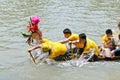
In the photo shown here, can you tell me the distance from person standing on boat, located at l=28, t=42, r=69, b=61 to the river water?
1.24 feet

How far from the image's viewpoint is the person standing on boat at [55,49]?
10.3 metres

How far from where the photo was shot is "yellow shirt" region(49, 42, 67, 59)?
10.5 m

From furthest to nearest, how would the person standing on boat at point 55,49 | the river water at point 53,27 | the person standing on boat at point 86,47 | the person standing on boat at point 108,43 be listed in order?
the person standing on boat at point 108,43 → the person standing on boat at point 86,47 → the river water at point 53,27 → the person standing on boat at point 55,49

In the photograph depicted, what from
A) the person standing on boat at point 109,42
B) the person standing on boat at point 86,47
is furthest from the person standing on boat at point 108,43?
the person standing on boat at point 86,47

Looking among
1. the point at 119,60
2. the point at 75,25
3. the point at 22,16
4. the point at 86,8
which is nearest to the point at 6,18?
the point at 22,16

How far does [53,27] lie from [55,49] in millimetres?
5118

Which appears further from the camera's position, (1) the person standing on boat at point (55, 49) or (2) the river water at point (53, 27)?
(2) the river water at point (53, 27)

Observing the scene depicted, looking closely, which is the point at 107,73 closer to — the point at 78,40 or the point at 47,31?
the point at 78,40

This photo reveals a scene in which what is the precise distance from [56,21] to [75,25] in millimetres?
1246

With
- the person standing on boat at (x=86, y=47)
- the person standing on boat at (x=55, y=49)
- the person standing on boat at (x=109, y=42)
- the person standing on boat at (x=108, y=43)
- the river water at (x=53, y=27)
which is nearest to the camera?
the person standing on boat at (x=55, y=49)

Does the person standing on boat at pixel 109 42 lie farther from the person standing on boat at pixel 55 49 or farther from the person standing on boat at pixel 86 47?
the person standing on boat at pixel 55 49

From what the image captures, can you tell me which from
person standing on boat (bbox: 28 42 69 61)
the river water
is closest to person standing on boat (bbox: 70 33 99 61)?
the river water

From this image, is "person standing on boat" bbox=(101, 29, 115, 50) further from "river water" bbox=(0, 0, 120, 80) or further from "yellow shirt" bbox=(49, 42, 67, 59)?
"yellow shirt" bbox=(49, 42, 67, 59)

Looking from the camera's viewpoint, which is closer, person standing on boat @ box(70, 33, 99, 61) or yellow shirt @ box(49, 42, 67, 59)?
yellow shirt @ box(49, 42, 67, 59)
